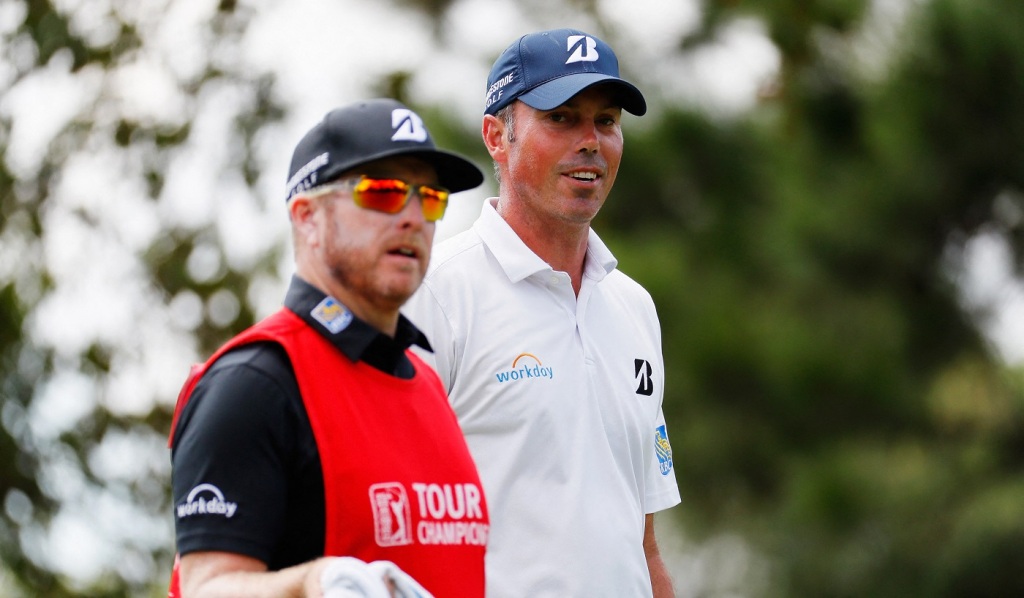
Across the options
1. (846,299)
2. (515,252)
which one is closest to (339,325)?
(515,252)

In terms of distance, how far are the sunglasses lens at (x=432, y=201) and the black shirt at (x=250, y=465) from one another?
15.3 inches

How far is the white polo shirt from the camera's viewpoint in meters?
3.91

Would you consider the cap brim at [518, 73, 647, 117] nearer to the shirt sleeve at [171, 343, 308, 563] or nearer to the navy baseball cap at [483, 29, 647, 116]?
the navy baseball cap at [483, 29, 647, 116]

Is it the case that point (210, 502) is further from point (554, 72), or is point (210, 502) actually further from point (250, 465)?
point (554, 72)

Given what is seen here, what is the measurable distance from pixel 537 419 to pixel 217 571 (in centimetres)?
138

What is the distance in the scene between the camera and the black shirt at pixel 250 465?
8.98 ft

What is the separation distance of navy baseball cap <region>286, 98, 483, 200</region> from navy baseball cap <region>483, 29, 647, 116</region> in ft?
3.93

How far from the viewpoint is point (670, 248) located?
1567 centimetres

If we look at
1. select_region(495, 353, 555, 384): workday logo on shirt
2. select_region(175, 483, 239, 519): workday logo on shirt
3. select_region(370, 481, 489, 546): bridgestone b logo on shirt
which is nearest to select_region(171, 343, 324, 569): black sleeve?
select_region(175, 483, 239, 519): workday logo on shirt

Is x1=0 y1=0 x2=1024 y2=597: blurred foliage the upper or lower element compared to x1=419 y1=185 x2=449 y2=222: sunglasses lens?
upper

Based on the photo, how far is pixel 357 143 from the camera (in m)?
3.01

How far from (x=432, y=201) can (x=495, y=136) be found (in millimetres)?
1419

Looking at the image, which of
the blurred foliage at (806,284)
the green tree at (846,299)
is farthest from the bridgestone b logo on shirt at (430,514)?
the green tree at (846,299)

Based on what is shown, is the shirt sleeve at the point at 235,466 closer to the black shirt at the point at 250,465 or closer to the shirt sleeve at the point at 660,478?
the black shirt at the point at 250,465
